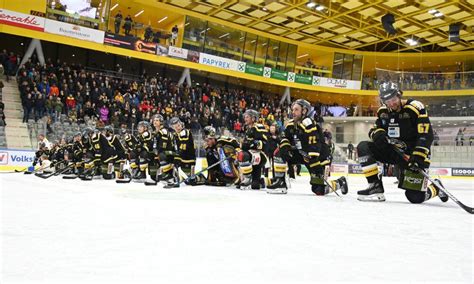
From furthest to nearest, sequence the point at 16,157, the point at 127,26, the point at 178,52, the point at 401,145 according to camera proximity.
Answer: the point at 178,52, the point at 127,26, the point at 16,157, the point at 401,145


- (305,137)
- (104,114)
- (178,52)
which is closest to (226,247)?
(305,137)

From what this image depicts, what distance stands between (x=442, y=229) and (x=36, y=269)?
2.36m

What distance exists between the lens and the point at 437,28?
24812 mm

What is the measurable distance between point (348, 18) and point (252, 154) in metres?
19.8

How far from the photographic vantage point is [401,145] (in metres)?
4.69

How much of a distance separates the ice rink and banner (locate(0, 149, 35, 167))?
10843 mm

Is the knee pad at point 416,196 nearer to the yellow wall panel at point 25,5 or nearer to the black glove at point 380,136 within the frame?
the black glove at point 380,136

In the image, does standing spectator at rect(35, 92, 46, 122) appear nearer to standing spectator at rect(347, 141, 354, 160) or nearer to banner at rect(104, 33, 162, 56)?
banner at rect(104, 33, 162, 56)

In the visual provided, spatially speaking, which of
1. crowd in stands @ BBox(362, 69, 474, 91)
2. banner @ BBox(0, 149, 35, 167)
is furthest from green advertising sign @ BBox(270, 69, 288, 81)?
banner @ BBox(0, 149, 35, 167)

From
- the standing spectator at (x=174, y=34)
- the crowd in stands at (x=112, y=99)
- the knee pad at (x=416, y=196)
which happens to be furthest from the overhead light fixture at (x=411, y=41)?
the knee pad at (x=416, y=196)

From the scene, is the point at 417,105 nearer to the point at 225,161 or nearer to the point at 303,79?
the point at 225,161

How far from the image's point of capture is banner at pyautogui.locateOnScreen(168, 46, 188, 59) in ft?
72.7

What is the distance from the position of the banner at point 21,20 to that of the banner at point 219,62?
846 centimetres

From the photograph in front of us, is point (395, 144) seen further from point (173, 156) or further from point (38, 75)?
point (38, 75)
